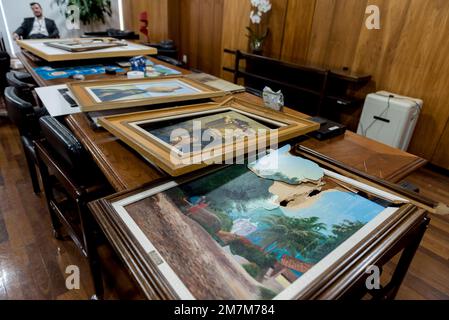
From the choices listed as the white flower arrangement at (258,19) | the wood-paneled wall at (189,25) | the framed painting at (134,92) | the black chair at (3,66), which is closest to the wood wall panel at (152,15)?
the wood-paneled wall at (189,25)

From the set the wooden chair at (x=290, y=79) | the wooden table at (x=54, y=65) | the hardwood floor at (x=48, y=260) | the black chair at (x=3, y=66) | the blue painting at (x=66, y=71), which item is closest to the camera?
the hardwood floor at (x=48, y=260)

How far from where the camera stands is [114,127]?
96 centimetres

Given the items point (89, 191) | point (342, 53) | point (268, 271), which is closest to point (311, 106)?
point (342, 53)

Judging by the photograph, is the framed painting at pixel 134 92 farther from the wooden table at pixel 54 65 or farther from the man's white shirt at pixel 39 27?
the man's white shirt at pixel 39 27

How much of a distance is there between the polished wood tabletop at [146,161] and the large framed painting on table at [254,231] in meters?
0.12

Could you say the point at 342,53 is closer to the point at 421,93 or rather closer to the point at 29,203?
the point at 421,93

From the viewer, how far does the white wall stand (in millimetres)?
5004

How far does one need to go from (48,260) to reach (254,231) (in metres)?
1.45

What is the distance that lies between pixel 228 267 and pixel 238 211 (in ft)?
0.60

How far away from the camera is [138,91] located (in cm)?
136

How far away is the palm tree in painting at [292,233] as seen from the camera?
64 centimetres

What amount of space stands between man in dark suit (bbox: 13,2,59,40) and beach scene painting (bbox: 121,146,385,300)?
17.3 feet

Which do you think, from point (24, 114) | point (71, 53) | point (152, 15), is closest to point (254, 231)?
point (24, 114)

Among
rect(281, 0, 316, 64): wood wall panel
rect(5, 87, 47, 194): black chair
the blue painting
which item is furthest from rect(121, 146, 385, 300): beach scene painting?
rect(281, 0, 316, 64): wood wall panel
